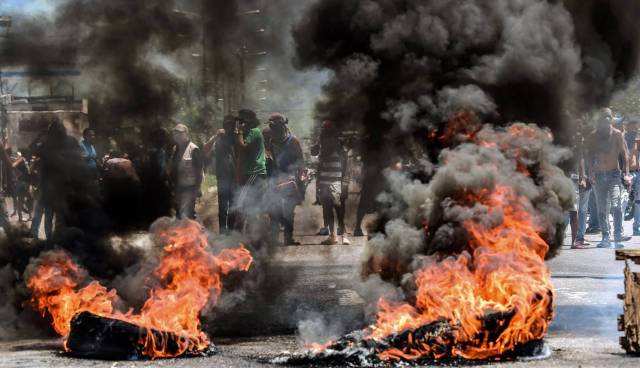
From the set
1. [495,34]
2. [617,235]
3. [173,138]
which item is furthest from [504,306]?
[617,235]

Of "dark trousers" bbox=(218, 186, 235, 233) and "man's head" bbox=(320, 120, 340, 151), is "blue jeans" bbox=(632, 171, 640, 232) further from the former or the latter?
"dark trousers" bbox=(218, 186, 235, 233)

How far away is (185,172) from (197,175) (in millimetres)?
215

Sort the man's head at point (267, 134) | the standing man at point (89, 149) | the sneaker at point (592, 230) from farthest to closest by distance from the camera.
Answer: the sneaker at point (592, 230)
the man's head at point (267, 134)
the standing man at point (89, 149)

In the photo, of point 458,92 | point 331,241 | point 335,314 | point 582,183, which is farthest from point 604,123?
point 335,314

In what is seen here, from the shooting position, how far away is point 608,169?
52.8 feet

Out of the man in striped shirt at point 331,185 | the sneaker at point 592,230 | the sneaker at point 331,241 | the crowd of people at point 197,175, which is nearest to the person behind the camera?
the crowd of people at point 197,175

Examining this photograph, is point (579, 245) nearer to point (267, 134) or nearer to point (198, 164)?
point (267, 134)

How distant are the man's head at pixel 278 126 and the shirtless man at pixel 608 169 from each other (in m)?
4.59

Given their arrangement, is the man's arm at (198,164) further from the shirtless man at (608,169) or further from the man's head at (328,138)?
the shirtless man at (608,169)

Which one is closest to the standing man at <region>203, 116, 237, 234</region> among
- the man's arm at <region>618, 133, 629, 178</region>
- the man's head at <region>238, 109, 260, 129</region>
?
the man's head at <region>238, 109, 260, 129</region>

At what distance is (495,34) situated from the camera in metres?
9.31

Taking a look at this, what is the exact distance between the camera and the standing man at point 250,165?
14453 millimetres

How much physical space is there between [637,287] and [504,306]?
1.03 m

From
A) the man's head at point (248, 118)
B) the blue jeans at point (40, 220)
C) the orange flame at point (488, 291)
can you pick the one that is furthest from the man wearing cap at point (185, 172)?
the orange flame at point (488, 291)
